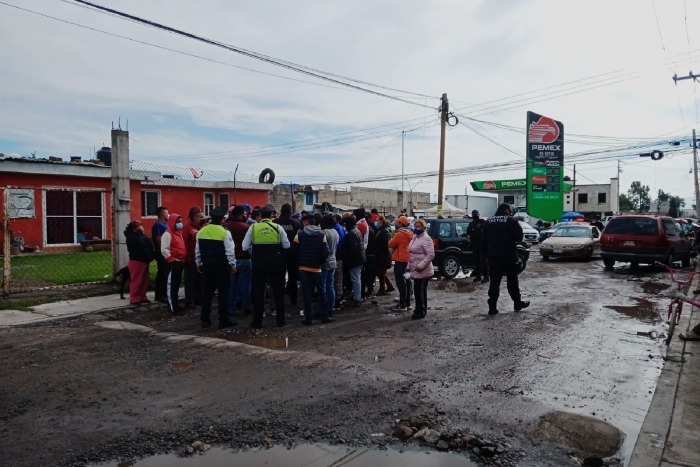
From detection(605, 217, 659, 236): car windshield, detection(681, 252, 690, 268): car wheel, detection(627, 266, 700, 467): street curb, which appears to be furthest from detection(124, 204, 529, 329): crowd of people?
detection(681, 252, 690, 268): car wheel

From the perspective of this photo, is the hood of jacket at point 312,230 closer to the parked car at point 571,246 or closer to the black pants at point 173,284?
the black pants at point 173,284

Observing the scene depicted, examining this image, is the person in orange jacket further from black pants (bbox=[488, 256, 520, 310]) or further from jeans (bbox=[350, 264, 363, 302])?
black pants (bbox=[488, 256, 520, 310])

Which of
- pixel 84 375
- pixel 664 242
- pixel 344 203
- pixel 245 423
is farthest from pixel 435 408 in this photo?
pixel 344 203

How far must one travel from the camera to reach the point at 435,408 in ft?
15.8

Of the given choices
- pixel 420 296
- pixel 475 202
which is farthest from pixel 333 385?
pixel 475 202

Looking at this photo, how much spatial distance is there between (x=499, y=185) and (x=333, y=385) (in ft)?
213

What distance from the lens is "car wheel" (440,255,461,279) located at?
14.4 metres

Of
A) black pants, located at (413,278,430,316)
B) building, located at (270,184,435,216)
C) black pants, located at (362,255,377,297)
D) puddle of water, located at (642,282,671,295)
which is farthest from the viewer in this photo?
building, located at (270,184,435,216)

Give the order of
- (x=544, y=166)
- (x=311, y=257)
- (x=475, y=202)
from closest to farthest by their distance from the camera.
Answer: (x=311, y=257)
(x=544, y=166)
(x=475, y=202)

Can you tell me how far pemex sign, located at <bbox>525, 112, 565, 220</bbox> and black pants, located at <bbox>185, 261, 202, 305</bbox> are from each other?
29926 mm

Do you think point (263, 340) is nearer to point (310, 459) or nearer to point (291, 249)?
point (291, 249)

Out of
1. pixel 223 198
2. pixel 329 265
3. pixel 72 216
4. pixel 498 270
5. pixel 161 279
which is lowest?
pixel 161 279

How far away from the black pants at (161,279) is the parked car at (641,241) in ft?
44.1

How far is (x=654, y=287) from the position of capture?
1298 cm
